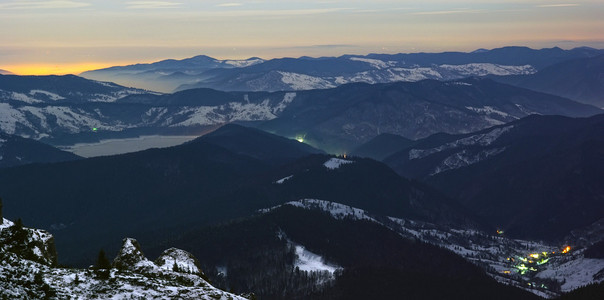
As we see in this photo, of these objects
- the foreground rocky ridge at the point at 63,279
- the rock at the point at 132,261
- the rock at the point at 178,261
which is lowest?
the rock at the point at 178,261

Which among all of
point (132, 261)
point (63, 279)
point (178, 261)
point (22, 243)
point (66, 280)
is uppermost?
point (22, 243)

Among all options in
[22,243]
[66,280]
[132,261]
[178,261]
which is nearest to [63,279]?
[66,280]

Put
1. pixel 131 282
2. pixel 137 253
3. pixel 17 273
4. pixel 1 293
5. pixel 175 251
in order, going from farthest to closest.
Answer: pixel 175 251
pixel 137 253
pixel 131 282
pixel 17 273
pixel 1 293

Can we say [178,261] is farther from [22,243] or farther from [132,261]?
[22,243]

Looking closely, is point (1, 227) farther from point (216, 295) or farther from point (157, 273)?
point (216, 295)

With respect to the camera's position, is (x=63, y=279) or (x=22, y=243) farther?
(x=22, y=243)

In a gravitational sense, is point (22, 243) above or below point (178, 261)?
above

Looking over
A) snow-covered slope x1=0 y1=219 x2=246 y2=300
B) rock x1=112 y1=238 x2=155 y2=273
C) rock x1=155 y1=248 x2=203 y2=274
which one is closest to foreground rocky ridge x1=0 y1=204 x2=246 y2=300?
snow-covered slope x1=0 y1=219 x2=246 y2=300

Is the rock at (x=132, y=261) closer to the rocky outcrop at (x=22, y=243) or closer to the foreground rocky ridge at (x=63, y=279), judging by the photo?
the foreground rocky ridge at (x=63, y=279)

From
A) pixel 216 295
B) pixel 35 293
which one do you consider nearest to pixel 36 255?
pixel 35 293

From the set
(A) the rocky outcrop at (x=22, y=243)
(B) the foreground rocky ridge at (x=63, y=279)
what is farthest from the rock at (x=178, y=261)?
(A) the rocky outcrop at (x=22, y=243)

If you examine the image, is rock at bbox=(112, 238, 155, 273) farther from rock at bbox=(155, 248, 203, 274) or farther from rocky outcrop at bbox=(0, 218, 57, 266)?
rocky outcrop at bbox=(0, 218, 57, 266)
